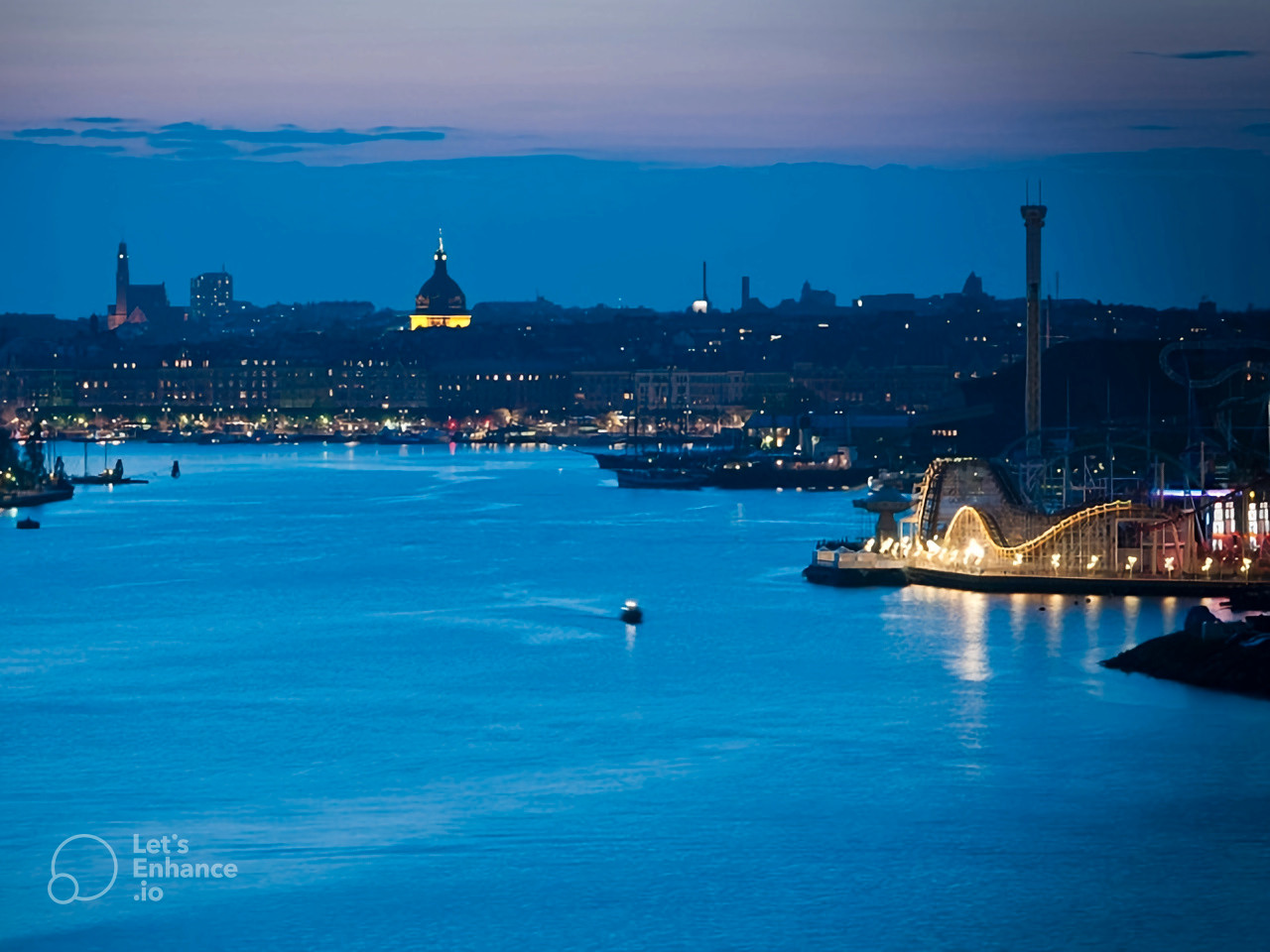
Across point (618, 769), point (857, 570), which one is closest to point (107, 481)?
point (857, 570)

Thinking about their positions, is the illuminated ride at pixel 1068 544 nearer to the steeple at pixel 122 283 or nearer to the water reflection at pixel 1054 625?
the water reflection at pixel 1054 625

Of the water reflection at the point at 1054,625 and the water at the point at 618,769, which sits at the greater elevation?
the water reflection at the point at 1054,625

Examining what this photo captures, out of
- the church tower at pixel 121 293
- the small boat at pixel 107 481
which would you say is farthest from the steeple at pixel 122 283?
the small boat at pixel 107 481

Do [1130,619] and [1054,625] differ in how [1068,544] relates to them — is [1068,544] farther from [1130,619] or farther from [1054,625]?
[1054,625]

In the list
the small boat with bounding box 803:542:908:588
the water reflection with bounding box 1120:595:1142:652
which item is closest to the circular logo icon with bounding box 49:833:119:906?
the water reflection with bounding box 1120:595:1142:652

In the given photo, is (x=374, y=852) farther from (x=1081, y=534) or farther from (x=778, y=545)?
(x=778, y=545)

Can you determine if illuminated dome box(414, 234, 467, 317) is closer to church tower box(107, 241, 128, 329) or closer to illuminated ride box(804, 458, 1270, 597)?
church tower box(107, 241, 128, 329)
